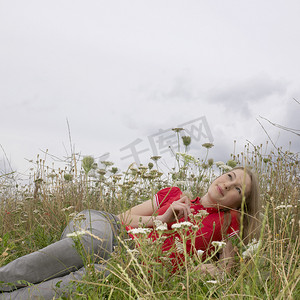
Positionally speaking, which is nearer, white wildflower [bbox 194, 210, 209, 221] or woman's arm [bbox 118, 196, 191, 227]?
white wildflower [bbox 194, 210, 209, 221]

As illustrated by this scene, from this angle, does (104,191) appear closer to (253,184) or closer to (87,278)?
(253,184)

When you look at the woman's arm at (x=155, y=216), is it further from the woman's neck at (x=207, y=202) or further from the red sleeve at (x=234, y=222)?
the red sleeve at (x=234, y=222)

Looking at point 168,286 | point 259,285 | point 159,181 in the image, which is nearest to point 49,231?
point 159,181

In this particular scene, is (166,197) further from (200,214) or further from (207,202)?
(200,214)

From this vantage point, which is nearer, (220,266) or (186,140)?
(220,266)

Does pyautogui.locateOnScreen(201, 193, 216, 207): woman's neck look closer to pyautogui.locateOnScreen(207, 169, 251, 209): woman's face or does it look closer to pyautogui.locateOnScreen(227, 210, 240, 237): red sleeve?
pyautogui.locateOnScreen(207, 169, 251, 209): woman's face

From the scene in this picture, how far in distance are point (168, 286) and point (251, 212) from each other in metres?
1.62

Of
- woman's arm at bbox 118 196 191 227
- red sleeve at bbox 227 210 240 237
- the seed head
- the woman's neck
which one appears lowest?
red sleeve at bbox 227 210 240 237

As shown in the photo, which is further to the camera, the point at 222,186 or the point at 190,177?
the point at 190,177

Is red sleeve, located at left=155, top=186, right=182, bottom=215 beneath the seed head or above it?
beneath

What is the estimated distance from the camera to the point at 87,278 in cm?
202

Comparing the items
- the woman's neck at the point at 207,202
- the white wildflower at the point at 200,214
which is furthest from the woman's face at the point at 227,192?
the white wildflower at the point at 200,214

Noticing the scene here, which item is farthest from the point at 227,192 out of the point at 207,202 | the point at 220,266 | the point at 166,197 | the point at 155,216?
the point at 220,266

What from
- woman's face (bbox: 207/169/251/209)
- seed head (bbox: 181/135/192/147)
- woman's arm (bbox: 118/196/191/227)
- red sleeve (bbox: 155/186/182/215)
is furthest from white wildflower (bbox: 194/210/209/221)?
seed head (bbox: 181/135/192/147)
